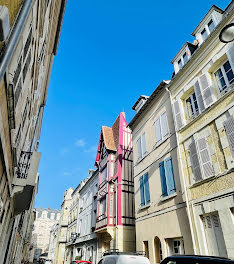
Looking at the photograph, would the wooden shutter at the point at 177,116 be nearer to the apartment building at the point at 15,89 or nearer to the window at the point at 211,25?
the window at the point at 211,25

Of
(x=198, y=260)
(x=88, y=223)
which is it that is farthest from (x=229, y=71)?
(x=88, y=223)

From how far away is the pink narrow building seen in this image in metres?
15.1

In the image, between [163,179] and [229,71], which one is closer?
[229,71]

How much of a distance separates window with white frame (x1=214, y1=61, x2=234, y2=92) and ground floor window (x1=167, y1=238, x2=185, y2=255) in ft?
22.0

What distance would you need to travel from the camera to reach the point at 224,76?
27.5ft

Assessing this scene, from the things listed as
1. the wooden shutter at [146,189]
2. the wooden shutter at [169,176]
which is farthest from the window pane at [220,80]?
the wooden shutter at [146,189]

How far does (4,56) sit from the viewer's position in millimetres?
3115

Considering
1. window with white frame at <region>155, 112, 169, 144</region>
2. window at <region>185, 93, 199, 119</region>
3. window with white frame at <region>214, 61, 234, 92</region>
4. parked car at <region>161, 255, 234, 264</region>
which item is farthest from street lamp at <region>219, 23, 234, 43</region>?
window with white frame at <region>155, 112, 169, 144</region>

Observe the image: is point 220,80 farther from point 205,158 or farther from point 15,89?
point 15,89

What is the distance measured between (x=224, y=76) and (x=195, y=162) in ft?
12.4

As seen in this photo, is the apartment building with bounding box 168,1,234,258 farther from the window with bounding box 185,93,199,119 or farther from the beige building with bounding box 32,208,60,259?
the beige building with bounding box 32,208,60,259

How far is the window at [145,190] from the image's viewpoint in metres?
11.6

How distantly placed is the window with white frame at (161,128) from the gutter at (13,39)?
29.3 feet

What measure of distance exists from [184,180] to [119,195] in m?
8.49
